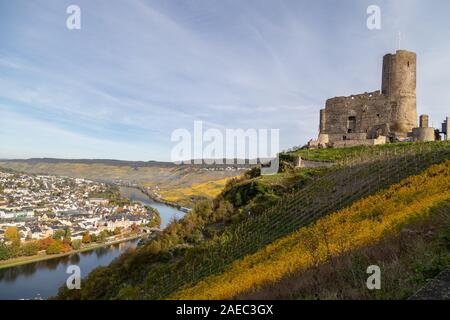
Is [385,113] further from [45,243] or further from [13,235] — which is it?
[13,235]

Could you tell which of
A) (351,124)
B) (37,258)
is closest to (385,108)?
(351,124)

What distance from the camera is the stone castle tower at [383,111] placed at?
951 inches

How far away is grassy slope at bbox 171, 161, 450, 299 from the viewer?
838 cm

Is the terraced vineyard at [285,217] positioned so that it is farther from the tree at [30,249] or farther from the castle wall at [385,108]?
the tree at [30,249]

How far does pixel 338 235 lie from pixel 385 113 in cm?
1811

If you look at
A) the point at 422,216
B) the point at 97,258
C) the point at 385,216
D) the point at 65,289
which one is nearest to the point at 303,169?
the point at 385,216

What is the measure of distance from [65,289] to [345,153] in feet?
64.7

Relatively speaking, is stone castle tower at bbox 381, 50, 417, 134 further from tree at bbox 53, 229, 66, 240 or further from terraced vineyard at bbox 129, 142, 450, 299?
tree at bbox 53, 229, 66, 240

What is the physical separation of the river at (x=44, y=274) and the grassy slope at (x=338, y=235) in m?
21.9

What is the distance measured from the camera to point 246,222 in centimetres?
1695

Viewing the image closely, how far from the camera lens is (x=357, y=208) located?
479 inches

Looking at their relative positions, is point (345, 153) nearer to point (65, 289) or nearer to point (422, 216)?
point (422, 216)

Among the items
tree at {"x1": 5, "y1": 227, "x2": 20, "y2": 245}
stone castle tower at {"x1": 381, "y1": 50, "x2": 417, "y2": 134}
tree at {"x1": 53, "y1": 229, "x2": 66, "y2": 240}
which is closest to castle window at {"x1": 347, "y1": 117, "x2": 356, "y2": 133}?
stone castle tower at {"x1": 381, "y1": 50, "x2": 417, "y2": 134}

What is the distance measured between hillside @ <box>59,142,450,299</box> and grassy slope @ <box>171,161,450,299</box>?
51 cm
